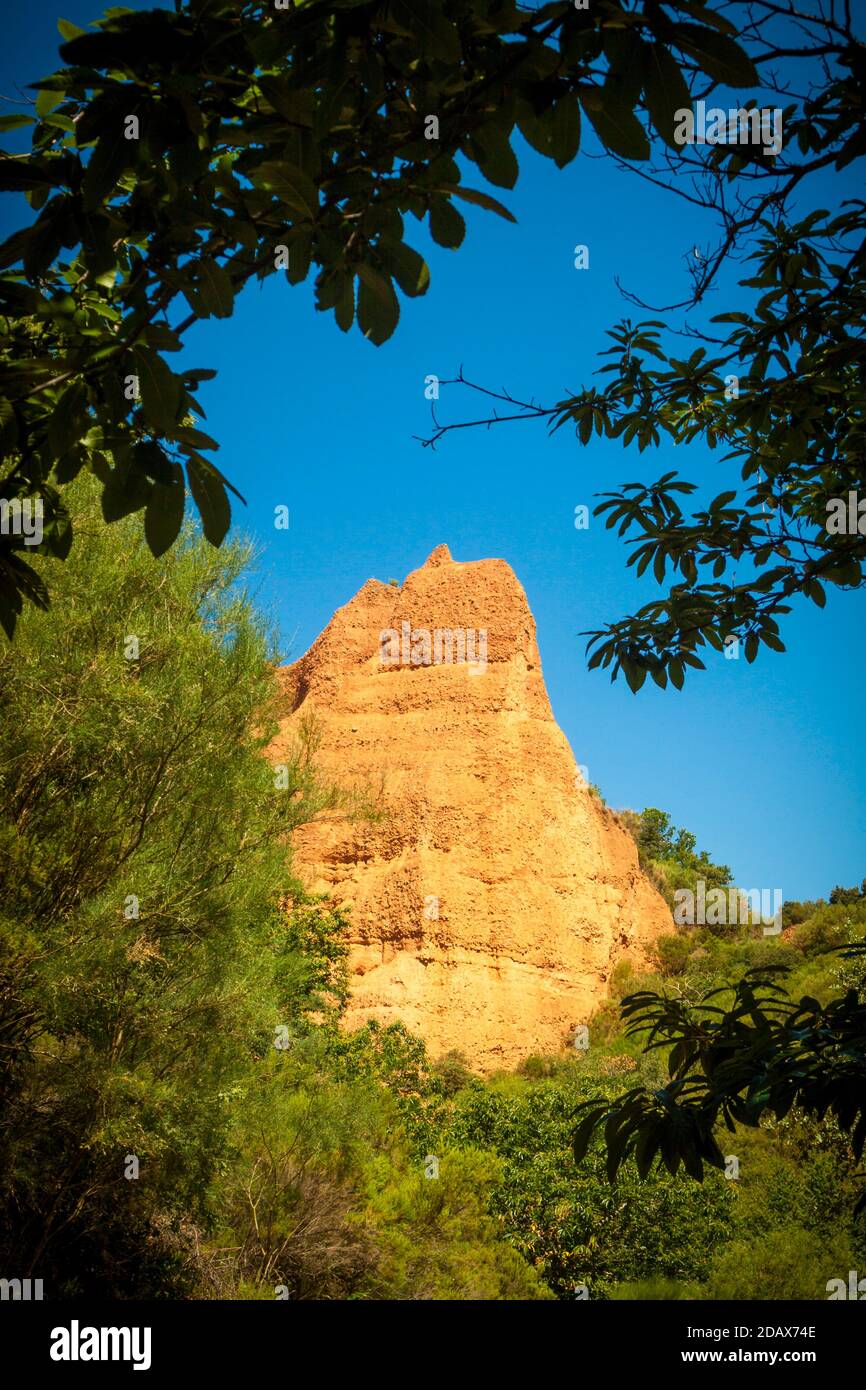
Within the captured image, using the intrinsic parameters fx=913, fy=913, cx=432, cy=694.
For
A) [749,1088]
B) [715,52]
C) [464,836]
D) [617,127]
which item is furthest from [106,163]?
[464,836]

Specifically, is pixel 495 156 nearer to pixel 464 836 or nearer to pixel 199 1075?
pixel 199 1075

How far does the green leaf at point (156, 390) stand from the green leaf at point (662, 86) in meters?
0.75

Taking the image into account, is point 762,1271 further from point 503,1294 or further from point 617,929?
point 617,929

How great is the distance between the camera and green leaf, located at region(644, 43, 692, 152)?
119cm

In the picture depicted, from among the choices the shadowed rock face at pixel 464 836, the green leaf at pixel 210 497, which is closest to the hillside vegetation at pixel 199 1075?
the green leaf at pixel 210 497

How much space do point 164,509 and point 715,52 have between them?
1001 mm

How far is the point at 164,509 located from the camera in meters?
1.46

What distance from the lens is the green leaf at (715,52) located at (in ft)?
3.86

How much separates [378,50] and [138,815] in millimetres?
7643

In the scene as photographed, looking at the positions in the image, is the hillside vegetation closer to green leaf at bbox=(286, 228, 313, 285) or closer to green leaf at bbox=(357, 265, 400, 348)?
green leaf at bbox=(357, 265, 400, 348)
